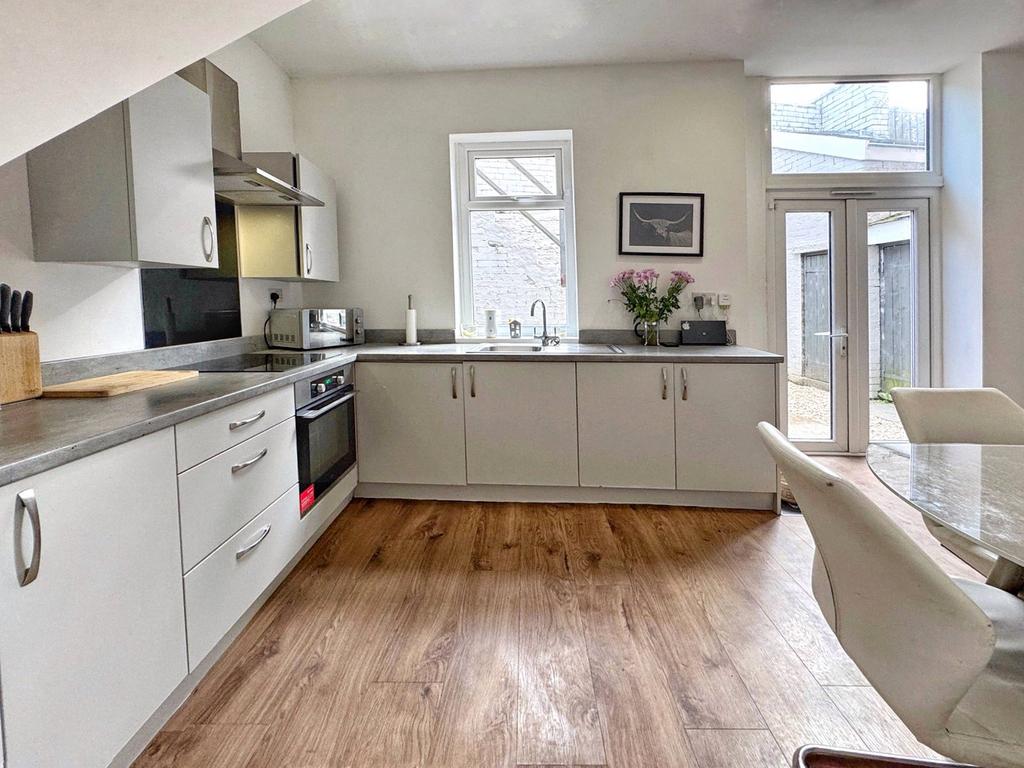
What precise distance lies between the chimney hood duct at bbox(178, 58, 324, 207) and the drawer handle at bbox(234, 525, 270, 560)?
55.6 inches

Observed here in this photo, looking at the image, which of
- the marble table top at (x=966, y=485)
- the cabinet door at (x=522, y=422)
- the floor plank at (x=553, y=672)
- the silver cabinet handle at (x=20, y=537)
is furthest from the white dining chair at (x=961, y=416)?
the silver cabinet handle at (x=20, y=537)

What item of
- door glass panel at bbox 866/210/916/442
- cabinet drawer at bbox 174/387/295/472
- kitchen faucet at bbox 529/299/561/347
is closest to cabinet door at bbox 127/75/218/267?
cabinet drawer at bbox 174/387/295/472

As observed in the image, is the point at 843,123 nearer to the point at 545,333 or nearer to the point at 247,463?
the point at 545,333

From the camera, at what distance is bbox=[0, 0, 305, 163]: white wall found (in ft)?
3.51

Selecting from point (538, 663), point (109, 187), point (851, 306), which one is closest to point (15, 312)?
point (109, 187)

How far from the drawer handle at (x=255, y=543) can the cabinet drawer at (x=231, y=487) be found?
0.24ft

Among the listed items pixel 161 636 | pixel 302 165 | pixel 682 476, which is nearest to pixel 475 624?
pixel 161 636

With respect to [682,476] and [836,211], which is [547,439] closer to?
[682,476]

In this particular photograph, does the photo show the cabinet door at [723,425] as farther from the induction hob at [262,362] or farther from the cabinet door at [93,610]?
the cabinet door at [93,610]

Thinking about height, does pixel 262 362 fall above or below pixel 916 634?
above

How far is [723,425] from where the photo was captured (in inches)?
123

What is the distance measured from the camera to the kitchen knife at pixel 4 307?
5.41ft

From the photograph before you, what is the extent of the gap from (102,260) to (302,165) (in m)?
1.57

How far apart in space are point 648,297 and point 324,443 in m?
2.05
